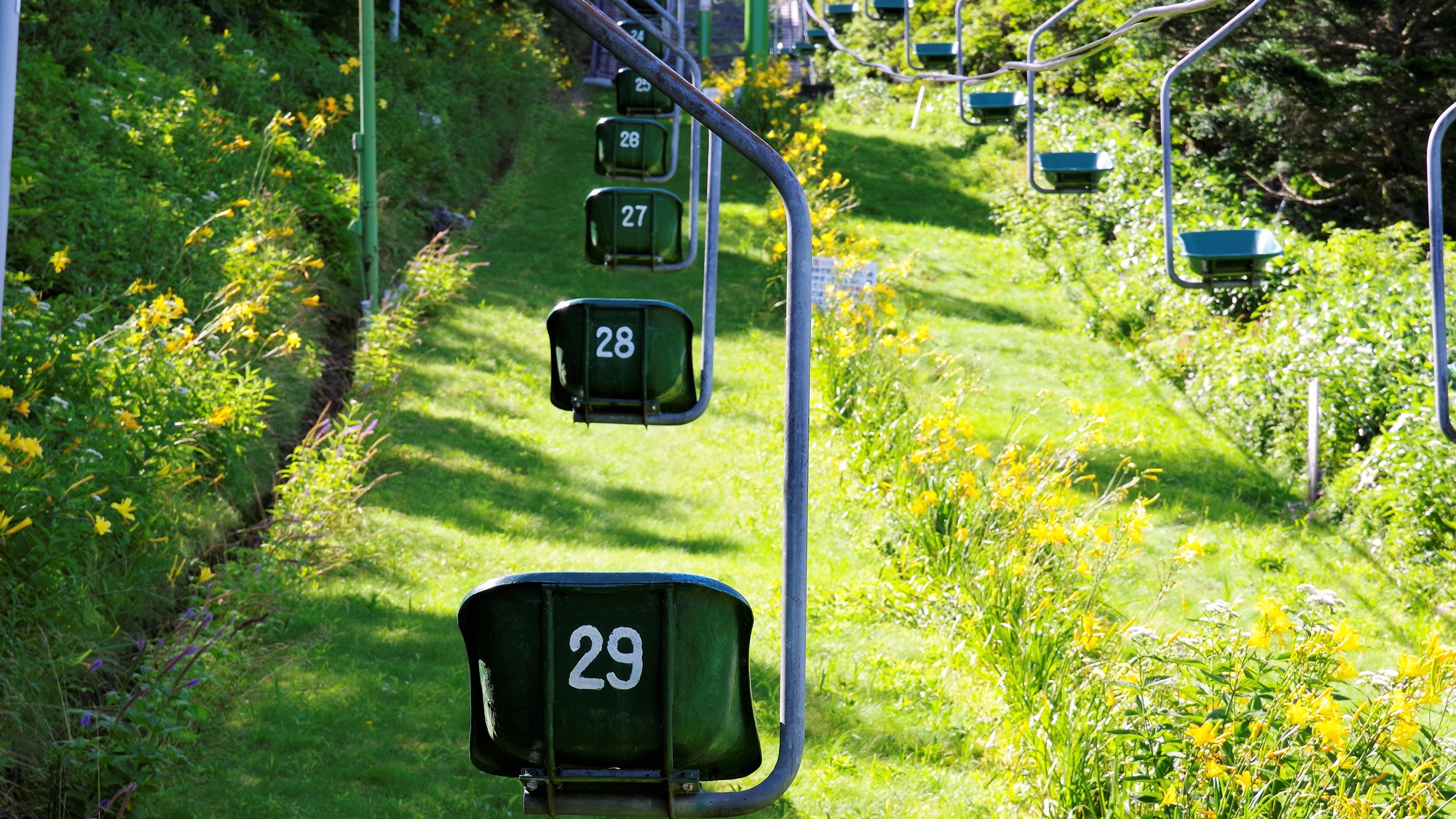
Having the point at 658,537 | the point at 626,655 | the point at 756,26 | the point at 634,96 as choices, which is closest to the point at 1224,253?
the point at 658,537

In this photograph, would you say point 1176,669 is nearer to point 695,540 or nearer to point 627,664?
point 627,664

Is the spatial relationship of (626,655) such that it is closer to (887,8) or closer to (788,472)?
Result: (788,472)

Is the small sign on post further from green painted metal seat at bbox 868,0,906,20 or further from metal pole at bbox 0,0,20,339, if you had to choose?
metal pole at bbox 0,0,20,339

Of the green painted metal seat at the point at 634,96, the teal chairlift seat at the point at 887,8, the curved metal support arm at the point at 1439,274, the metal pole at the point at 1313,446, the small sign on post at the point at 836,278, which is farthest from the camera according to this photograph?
the teal chairlift seat at the point at 887,8

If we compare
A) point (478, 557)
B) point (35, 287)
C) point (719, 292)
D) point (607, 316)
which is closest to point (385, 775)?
point (607, 316)

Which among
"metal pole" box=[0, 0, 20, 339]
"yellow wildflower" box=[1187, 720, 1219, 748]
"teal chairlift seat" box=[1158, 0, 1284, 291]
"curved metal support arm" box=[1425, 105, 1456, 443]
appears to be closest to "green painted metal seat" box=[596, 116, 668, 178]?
"teal chairlift seat" box=[1158, 0, 1284, 291]

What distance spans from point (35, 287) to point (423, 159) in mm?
6730

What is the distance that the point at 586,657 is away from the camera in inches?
77.6

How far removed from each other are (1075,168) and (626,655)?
619 centimetres

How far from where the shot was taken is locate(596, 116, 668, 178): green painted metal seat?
25.3ft

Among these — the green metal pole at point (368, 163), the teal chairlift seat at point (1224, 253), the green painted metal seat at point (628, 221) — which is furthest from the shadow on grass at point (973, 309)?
the green painted metal seat at point (628, 221)

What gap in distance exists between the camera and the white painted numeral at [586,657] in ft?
6.45

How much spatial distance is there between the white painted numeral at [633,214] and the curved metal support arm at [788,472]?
149 inches

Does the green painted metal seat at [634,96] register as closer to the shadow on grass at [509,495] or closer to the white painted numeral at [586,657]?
the shadow on grass at [509,495]
